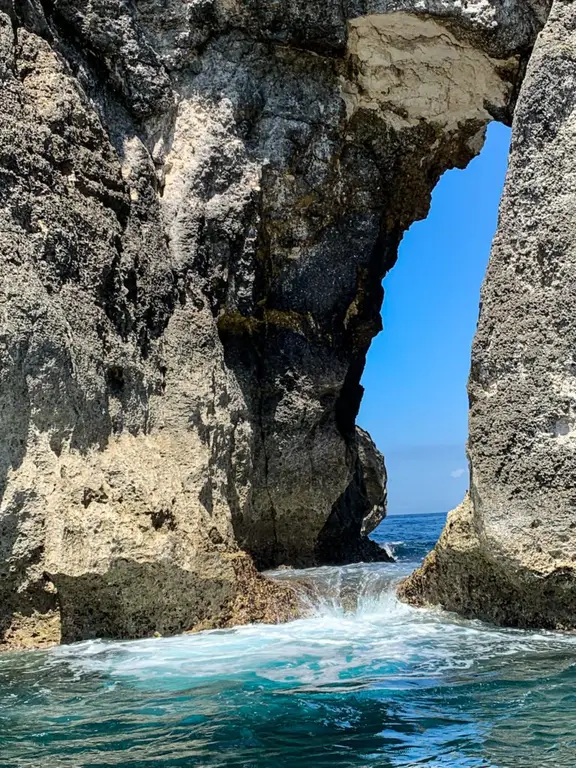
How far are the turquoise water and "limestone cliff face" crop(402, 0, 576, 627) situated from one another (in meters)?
0.57

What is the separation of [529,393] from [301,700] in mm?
3751

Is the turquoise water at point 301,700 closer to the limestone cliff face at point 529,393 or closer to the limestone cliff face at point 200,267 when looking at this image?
the limestone cliff face at point 529,393

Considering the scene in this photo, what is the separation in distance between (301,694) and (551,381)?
Answer: 3758 mm

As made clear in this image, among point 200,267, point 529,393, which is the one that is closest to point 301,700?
point 529,393

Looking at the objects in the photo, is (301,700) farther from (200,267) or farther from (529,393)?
(200,267)

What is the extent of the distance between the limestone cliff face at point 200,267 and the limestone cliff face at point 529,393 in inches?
84.4

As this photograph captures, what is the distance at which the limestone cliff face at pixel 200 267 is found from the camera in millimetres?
7199

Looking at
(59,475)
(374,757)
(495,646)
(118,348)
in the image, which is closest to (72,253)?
(118,348)

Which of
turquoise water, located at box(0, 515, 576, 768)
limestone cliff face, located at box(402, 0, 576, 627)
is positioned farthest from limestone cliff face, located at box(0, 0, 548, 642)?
limestone cliff face, located at box(402, 0, 576, 627)

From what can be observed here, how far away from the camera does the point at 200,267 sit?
395 inches

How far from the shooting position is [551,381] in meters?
7.39

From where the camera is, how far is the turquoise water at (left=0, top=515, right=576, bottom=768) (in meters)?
3.94

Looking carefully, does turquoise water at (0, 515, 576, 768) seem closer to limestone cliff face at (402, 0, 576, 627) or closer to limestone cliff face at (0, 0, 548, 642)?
limestone cliff face at (402, 0, 576, 627)

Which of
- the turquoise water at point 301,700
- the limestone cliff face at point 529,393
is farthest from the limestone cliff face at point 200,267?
the limestone cliff face at point 529,393
